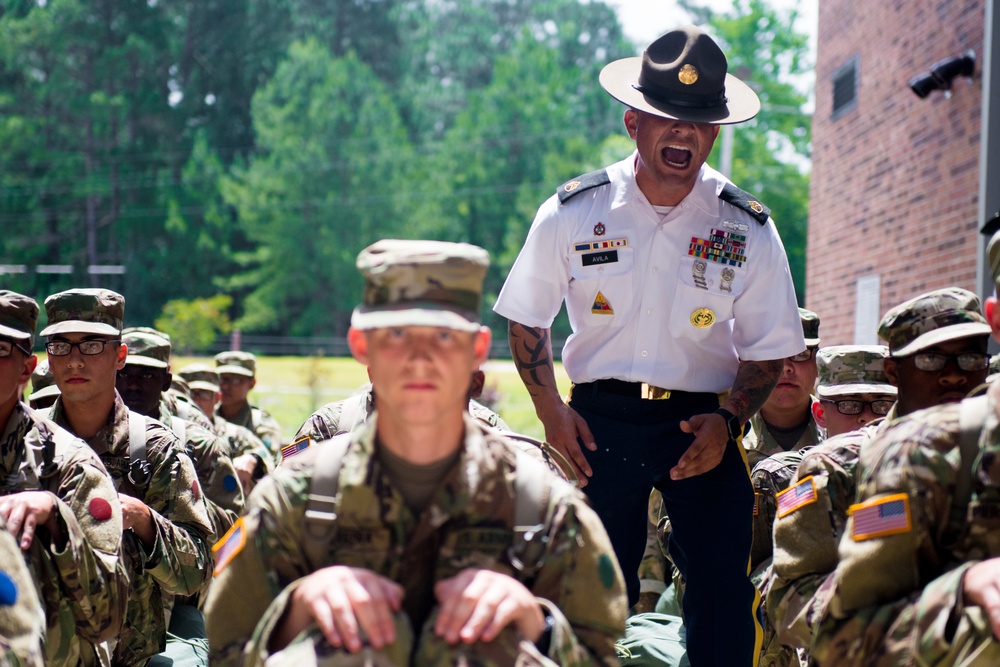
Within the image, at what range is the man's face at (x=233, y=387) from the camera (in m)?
11.7

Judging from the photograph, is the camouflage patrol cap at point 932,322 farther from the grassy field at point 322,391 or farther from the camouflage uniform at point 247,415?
the grassy field at point 322,391

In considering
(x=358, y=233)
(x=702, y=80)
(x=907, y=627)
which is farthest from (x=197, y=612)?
(x=358, y=233)

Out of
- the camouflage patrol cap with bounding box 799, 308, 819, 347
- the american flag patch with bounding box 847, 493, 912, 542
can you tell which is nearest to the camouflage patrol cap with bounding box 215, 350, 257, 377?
the camouflage patrol cap with bounding box 799, 308, 819, 347

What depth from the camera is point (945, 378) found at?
13.1ft

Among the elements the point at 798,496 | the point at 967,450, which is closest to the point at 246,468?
the point at 798,496

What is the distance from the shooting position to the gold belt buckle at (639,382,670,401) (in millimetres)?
4742

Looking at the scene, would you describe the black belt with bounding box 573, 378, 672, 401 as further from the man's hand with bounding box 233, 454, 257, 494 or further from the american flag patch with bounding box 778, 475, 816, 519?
the man's hand with bounding box 233, 454, 257, 494

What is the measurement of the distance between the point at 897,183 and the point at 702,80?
35.8 ft

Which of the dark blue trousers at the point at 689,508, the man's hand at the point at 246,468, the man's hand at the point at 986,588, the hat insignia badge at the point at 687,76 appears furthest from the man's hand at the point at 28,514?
the man's hand at the point at 246,468

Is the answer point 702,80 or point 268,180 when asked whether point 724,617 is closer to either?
point 702,80

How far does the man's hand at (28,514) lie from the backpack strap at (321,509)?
1078 mm

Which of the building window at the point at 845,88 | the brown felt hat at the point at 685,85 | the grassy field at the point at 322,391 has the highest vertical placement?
the building window at the point at 845,88

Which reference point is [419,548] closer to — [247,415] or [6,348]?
[6,348]

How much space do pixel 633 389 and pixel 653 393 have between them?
80 mm
